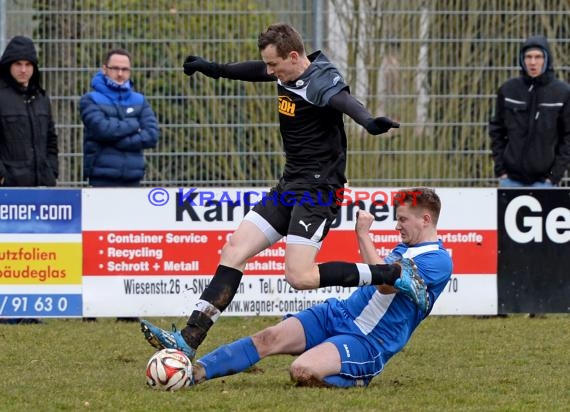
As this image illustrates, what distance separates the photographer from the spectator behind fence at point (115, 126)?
1309cm

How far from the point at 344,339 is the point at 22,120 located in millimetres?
5632

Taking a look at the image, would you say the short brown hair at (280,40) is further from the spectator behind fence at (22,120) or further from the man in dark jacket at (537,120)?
the man in dark jacket at (537,120)

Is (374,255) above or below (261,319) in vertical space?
above

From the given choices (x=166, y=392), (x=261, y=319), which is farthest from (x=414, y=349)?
(x=166, y=392)

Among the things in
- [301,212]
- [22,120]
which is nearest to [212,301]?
[301,212]

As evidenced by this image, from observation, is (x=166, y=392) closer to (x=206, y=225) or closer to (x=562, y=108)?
(x=206, y=225)

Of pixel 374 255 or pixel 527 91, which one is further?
pixel 527 91

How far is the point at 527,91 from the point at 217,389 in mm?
6335

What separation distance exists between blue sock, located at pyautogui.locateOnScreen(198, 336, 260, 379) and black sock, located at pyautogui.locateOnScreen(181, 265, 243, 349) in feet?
0.46

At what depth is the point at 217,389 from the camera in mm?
8281

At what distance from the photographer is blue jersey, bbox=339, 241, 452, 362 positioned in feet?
27.5

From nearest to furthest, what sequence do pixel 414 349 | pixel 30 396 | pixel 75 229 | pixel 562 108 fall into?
pixel 30 396
pixel 414 349
pixel 75 229
pixel 562 108

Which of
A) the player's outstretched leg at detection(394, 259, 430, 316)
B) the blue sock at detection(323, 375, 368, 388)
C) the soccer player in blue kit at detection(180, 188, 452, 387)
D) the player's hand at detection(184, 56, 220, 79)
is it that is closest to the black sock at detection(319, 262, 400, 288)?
the player's outstretched leg at detection(394, 259, 430, 316)

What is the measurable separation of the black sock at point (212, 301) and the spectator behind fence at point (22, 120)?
478 cm
